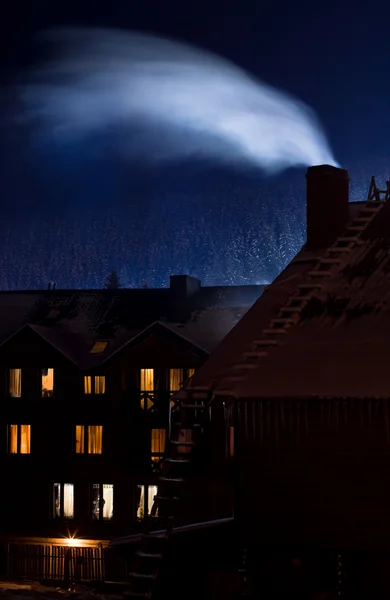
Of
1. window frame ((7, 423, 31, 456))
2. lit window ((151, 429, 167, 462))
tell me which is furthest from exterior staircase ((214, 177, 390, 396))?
window frame ((7, 423, 31, 456))

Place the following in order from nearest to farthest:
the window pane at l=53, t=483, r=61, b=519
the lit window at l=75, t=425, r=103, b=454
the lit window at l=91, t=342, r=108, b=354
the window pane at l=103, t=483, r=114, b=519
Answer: the window pane at l=103, t=483, r=114, b=519 < the window pane at l=53, t=483, r=61, b=519 < the lit window at l=75, t=425, r=103, b=454 < the lit window at l=91, t=342, r=108, b=354

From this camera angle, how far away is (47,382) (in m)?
51.7

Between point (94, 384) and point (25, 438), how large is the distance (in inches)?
194

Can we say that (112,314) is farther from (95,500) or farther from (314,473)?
(314,473)

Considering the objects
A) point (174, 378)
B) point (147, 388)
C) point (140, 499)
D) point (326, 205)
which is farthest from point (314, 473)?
point (147, 388)

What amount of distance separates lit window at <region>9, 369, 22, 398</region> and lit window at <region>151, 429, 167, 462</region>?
25.7 feet

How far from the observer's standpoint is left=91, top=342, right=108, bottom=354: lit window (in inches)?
2051

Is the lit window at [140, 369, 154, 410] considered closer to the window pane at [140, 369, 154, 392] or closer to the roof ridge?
the window pane at [140, 369, 154, 392]

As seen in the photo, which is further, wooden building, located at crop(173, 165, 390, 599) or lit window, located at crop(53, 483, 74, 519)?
lit window, located at crop(53, 483, 74, 519)

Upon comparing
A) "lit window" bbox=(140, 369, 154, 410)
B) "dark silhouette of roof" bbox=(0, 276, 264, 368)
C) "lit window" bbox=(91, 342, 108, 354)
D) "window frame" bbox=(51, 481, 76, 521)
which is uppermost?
"dark silhouette of roof" bbox=(0, 276, 264, 368)

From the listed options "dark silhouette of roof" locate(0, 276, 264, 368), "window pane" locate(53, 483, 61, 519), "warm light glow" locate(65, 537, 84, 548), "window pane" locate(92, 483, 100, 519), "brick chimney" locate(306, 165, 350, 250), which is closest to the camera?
"brick chimney" locate(306, 165, 350, 250)

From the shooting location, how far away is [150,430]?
50.1 meters

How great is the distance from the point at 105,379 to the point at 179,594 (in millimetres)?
26378

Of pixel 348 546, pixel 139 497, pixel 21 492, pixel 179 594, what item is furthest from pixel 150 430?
pixel 348 546
